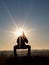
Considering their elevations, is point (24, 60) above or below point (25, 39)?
below

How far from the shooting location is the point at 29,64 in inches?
574

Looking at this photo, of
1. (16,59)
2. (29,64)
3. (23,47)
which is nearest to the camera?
(29,64)

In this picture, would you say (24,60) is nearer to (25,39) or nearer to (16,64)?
(16,64)

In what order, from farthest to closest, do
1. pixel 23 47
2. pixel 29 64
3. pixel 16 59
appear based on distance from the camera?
1. pixel 23 47
2. pixel 16 59
3. pixel 29 64

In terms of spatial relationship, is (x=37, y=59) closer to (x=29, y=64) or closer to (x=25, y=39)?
(x=29, y=64)

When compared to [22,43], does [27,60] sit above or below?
below

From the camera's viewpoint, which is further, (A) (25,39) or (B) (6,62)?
(A) (25,39)

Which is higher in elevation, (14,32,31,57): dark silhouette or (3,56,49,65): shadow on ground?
(14,32,31,57): dark silhouette

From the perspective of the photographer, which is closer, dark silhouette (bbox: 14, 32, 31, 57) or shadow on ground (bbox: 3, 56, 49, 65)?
shadow on ground (bbox: 3, 56, 49, 65)

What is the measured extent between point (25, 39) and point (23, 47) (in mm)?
676

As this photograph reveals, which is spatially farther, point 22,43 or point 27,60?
point 22,43

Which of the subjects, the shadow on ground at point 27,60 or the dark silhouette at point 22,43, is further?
the dark silhouette at point 22,43

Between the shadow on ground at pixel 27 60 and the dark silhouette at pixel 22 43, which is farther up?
the dark silhouette at pixel 22 43

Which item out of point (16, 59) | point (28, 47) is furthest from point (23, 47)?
point (16, 59)
